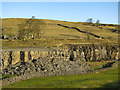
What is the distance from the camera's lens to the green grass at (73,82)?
1133 inches

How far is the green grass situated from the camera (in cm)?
2877

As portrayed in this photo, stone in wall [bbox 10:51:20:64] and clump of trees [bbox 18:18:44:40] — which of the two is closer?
stone in wall [bbox 10:51:20:64]

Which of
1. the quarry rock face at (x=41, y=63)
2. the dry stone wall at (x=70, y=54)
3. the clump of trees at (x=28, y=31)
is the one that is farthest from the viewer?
the clump of trees at (x=28, y=31)

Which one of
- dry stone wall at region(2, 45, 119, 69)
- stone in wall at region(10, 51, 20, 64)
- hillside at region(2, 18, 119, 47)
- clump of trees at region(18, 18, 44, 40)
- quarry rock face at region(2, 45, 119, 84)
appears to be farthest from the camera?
clump of trees at region(18, 18, 44, 40)

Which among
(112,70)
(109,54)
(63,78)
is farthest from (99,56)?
(63,78)

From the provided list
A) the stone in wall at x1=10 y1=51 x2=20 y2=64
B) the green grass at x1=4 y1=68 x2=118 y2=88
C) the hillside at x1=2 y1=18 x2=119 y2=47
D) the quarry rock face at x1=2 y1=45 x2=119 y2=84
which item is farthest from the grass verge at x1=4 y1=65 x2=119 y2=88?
the hillside at x1=2 y1=18 x2=119 y2=47

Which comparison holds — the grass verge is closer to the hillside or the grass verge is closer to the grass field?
the grass field

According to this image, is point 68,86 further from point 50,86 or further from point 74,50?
point 74,50

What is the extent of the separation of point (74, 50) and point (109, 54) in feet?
32.0

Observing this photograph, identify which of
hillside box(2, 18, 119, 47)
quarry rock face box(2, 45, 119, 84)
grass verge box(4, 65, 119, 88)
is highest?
hillside box(2, 18, 119, 47)

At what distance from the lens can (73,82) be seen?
30.6 m

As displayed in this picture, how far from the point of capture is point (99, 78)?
33.4 m

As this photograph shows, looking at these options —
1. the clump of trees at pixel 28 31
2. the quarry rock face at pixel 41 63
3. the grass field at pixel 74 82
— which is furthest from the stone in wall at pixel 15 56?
the clump of trees at pixel 28 31

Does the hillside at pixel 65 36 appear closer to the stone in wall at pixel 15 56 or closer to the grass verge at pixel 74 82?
the stone in wall at pixel 15 56
